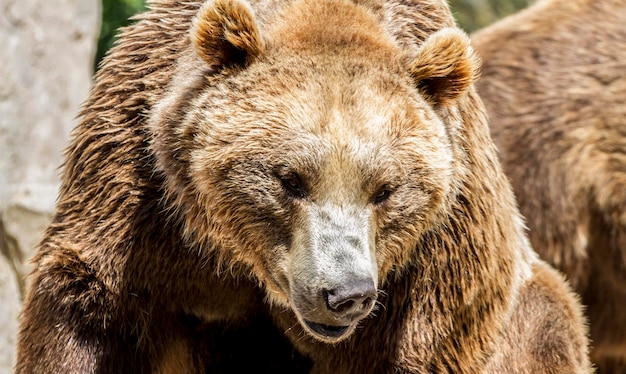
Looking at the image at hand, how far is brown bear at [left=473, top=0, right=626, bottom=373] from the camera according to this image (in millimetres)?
8039

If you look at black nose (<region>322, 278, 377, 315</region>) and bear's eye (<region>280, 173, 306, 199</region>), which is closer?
black nose (<region>322, 278, 377, 315</region>)

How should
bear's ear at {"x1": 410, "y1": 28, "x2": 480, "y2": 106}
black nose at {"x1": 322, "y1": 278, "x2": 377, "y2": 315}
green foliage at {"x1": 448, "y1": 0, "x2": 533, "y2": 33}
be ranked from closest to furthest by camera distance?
black nose at {"x1": 322, "y1": 278, "x2": 377, "y2": 315}
bear's ear at {"x1": 410, "y1": 28, "x2": 480, "y2": 106}
green foliage at {"x1": 448, "y1": 0, "x2": 533, "y2": 33}

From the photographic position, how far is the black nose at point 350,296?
4152 mm

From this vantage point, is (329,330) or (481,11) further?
(481,11)

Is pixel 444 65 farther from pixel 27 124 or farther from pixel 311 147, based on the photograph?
pixel 27 124

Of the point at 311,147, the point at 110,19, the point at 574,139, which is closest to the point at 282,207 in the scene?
the point at 311,147

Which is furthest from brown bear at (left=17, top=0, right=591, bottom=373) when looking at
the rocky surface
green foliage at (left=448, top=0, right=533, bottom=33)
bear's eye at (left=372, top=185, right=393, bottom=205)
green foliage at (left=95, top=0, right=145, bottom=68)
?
green foliage at (left=448, top=0, right=533, bottom=33)

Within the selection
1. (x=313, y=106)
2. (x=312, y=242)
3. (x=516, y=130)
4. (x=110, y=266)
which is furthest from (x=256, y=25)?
(x=516, y=130)

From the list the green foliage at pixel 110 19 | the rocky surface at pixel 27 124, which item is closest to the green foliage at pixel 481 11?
the green foliage at pixel 110 19

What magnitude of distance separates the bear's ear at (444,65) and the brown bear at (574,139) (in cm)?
352

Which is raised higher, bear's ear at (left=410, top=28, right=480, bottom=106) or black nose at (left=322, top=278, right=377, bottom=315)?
bear's ear at (left=410, top=28, right=480, bottom=106)

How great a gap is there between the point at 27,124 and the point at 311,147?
3862 mm

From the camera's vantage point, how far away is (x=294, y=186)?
4426 millimetres

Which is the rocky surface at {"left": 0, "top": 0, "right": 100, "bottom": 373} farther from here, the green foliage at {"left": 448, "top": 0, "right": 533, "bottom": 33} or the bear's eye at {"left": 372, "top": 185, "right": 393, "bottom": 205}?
the green foliage at {"left": 448, "top": 0, "right": 533, "bottom": 33}
